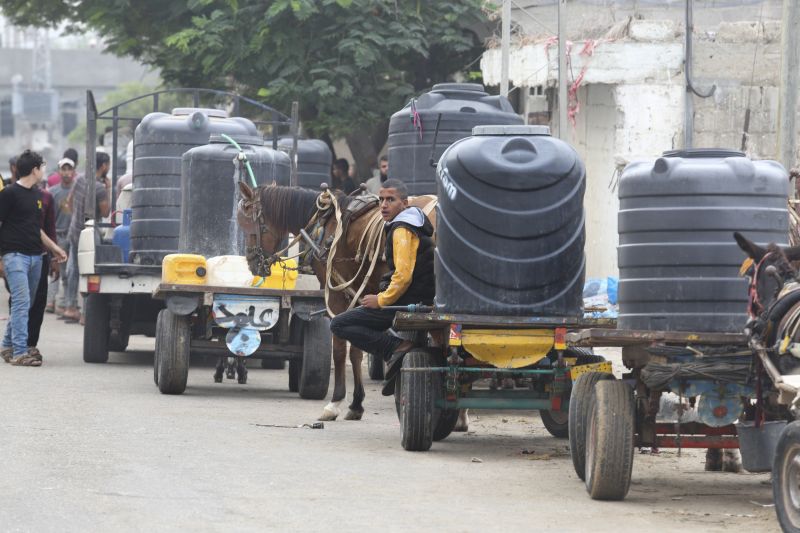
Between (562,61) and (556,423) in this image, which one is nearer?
(556,423)

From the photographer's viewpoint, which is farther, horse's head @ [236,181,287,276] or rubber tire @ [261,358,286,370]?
rubber tire @ [261,358,286,370]

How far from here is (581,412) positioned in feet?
28.9

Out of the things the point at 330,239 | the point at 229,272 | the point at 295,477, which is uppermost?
the point at 330,239

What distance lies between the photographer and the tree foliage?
23.6 m

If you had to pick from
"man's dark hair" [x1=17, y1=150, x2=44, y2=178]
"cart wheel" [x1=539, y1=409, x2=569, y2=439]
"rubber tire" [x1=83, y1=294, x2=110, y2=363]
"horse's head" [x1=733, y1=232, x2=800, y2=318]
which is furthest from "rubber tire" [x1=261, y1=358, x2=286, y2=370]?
"horse's head" [x1=733, y1=232, x2=800, y2=318]

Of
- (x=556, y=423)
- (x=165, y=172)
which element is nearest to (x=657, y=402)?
(x=556, y=423)

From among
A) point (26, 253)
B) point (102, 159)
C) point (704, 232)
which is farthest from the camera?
point (102, 159)

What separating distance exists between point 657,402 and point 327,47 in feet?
53.8

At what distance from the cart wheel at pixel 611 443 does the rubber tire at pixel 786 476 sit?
1161 millimetres

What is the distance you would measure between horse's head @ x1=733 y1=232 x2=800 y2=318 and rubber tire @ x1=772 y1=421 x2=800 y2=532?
855mm

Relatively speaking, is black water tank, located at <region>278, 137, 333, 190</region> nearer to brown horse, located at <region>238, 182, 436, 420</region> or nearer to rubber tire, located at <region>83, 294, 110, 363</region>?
rubber tire, located at <region>83, 294, 110, 363</region>

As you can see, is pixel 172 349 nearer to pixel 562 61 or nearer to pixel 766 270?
pixel 766 270

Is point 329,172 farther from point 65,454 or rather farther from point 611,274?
point 65,454

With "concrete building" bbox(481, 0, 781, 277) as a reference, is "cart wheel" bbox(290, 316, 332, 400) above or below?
below
